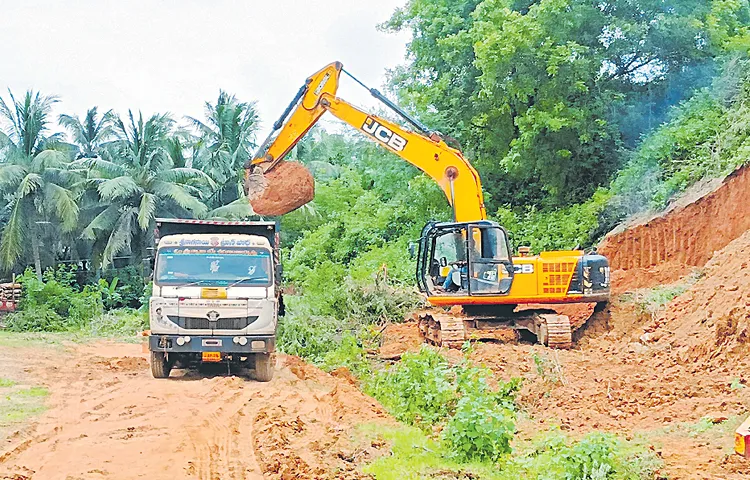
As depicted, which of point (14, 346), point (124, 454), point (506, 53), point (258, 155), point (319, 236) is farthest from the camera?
point (319, 236)

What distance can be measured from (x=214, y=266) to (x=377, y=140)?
4.75m

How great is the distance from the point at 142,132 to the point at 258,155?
20.0m

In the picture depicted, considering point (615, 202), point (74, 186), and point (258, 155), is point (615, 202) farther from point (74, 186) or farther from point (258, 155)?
point (74, 186)

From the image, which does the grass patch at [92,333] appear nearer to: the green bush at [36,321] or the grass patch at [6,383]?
the green bush at [36,321]

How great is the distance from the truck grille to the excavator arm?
424cm

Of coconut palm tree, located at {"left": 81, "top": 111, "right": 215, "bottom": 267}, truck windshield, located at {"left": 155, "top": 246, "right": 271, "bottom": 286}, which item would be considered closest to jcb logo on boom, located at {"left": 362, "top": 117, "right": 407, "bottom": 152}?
truck windshield, located at {"left": 155, "top": 246, "right": 271, "bottom": 286}

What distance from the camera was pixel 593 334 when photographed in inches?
683

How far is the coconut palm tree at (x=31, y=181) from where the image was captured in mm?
32281

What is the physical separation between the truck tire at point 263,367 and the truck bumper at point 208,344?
444mm

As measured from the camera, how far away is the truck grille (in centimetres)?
1348

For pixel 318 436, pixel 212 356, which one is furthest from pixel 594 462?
pixel 212 356

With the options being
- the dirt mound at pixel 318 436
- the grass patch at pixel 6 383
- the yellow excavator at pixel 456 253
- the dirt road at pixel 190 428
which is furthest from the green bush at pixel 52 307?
the dirt mound at pixel 318 436

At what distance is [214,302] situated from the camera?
13.5m

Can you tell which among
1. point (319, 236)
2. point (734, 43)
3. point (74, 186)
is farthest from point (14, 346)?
point (734, 43)
